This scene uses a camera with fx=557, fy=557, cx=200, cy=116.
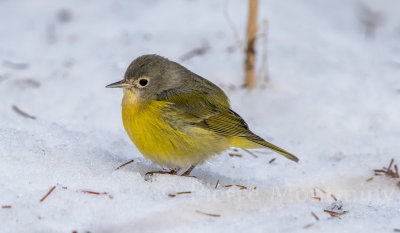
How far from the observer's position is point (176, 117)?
511cm

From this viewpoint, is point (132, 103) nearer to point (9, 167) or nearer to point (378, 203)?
point (9, 167)

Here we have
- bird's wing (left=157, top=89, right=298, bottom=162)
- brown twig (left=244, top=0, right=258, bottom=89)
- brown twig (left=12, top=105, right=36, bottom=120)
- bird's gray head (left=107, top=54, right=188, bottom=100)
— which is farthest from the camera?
brown twig (left=244, top=0, right=258, bottom=89)

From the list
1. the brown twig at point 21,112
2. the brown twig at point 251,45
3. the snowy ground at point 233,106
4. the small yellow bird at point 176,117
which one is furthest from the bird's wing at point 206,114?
the brown twig at point 21,112

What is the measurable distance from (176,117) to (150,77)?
1.89ft

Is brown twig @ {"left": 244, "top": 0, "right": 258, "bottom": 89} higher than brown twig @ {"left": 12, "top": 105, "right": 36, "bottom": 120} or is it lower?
higher

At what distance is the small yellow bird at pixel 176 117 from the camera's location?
498 cm

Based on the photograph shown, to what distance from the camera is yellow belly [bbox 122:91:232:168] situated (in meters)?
4.94

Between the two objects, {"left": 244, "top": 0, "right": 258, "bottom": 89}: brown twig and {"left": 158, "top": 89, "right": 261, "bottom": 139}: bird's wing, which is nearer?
{"left": 158, "top": 89, "right": 261, "bottom": 139}: bird's wing

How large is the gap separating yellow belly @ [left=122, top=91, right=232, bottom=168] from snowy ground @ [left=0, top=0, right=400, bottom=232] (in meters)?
0.29

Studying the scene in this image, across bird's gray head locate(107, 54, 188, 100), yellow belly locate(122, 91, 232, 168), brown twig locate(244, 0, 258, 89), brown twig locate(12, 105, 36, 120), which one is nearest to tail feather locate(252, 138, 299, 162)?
yellow belly locate(122, 91, 232, 168)

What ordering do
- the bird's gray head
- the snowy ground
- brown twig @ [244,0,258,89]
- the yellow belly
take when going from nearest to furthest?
1. the snowy ground
2. the yellow belly
3. the bird's gray head
4. brown twig @ [244,0,258,89]

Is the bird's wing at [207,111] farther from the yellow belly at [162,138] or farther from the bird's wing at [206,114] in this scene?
the yellow belly at [162,138]

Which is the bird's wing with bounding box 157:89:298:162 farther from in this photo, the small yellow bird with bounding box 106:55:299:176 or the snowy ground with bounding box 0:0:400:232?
the snowy ground with bounding box 0:0:400:232

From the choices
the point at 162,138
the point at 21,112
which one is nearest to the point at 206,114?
the point at 162,138
